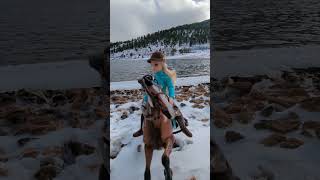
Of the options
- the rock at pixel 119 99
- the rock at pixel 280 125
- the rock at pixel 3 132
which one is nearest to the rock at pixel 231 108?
the rock at pixel 280 125

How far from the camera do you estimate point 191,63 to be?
6.46ft

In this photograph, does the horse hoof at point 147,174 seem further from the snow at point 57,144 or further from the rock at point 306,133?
the rock at point 306,133

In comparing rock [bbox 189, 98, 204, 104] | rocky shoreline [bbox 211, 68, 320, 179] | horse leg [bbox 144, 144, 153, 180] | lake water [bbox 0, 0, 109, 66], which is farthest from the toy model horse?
lake water [bbox 0, 0, 109, 66]

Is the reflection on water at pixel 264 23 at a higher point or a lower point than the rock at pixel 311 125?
higher

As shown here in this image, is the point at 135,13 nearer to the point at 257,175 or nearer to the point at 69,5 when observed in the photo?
the point at 69,5

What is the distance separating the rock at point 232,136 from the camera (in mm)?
1855

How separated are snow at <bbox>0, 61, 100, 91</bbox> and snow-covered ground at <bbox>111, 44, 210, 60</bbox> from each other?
0.17 m

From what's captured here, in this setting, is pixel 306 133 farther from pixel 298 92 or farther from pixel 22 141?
pixel 22 141

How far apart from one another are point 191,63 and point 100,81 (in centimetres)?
46

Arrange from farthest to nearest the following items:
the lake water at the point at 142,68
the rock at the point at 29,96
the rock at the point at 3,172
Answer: the lake water at the point at 142,68 < the rock at the point at 29,96 < the rock at the point at 3,172

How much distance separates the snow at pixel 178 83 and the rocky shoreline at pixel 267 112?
0.13 m

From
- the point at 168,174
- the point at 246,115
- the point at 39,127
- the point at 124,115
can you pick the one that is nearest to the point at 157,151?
the point at 168,174

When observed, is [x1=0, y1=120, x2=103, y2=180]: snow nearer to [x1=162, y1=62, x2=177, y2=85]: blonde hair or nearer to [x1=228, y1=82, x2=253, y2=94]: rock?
[x1=162, y1=62, x2=177, y2=85]: blonde hair

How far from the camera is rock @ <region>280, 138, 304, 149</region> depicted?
72.2 inches
